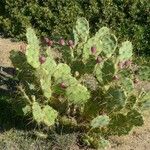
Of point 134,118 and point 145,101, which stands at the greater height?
point 145,101

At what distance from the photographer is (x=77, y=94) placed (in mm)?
6910

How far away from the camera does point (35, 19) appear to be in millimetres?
9969

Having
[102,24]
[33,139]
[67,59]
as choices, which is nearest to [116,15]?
[102,24]

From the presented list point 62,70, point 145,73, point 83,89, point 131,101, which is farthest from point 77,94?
point 145,73

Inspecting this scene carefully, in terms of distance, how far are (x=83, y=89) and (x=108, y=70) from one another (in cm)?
41

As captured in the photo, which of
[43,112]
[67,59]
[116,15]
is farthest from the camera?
[116,15]

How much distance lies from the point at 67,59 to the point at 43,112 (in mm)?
879

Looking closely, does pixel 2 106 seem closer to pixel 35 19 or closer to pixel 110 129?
pixel 110 129

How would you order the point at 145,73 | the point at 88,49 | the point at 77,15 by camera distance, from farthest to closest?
1. the point at 77,15
2. the point at 145,73
3. the point at 88,49

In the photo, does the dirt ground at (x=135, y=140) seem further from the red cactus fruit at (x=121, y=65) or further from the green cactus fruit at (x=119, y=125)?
the red cactus fruit at (x=121, y=65)

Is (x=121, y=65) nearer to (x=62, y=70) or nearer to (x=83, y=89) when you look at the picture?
(x=83, y=89)

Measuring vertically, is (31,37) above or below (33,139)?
above

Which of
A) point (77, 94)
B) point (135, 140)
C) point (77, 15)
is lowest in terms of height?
point (135, 140)

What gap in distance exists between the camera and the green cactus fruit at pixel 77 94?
688 cm
